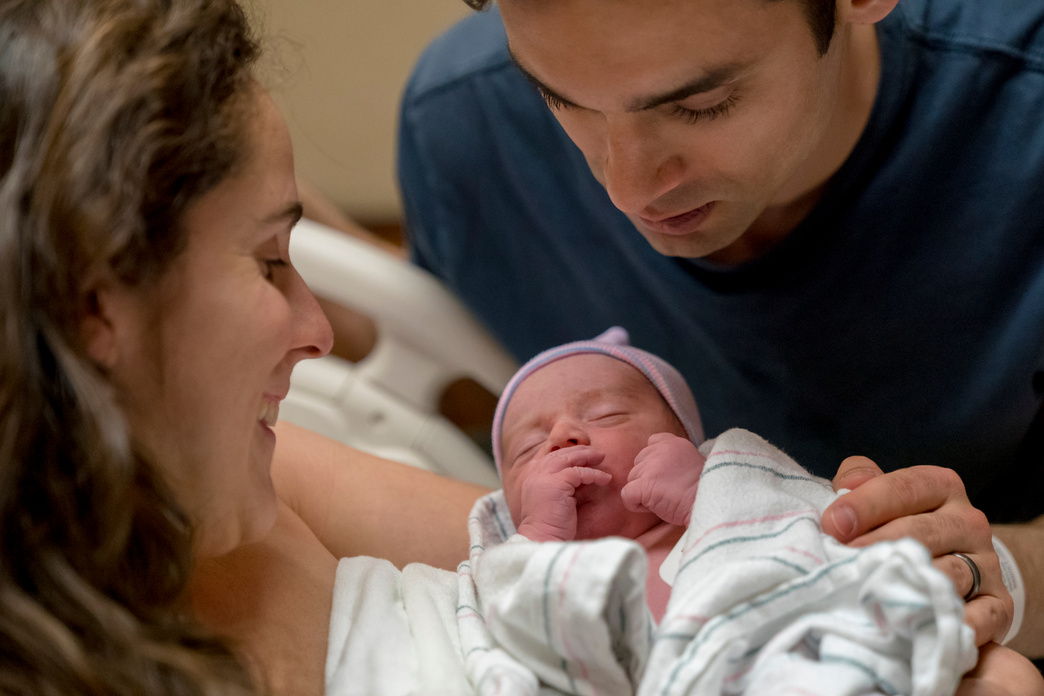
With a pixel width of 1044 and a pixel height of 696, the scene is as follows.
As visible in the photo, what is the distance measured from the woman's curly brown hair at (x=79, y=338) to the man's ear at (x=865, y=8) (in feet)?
2.54

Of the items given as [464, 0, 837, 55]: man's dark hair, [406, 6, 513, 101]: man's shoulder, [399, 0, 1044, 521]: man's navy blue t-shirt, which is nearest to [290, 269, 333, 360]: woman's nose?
[464, 0, 837, 55]: man's dark hair

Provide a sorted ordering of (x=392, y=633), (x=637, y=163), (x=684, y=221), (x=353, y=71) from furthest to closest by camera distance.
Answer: (x=353, y=71)
(x=684, y=221)
(x=637, y=163)
(x=392, y=633)

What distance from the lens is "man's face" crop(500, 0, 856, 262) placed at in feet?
3.08

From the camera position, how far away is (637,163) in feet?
3.49

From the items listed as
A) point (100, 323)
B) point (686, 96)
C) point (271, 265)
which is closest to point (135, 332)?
point (100, 323)

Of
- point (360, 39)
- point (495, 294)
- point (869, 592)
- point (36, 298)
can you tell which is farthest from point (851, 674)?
point (360, 39)

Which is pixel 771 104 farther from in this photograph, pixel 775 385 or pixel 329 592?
pixel 329 592

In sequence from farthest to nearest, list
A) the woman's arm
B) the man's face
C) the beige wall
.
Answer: the beige wall, the woman's arm, the man's face

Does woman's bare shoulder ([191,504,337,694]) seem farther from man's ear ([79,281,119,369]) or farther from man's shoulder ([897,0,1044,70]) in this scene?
man's shoulder ([897,0,1044,70])

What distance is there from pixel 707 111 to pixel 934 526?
518 millimetres

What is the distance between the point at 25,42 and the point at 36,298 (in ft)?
0.69

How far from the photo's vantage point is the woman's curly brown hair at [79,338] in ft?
2.22

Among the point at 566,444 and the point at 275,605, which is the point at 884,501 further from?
the point at 275,605

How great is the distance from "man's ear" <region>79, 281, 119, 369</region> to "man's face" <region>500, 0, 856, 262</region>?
1.75 ft
